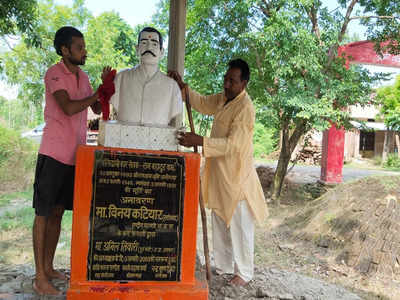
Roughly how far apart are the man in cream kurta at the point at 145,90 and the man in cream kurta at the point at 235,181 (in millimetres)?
379

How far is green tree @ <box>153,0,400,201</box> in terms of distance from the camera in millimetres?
6211

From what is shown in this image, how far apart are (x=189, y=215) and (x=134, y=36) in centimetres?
1230

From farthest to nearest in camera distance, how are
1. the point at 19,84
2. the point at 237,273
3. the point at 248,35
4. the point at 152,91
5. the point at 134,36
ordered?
the point at 134,36
the point at 19,84
the point at 248,35
the point at 237,273
the point at 152,91

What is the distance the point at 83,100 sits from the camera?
2.38 metres

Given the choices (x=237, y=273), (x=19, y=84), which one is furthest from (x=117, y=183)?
(x=19, y=84)

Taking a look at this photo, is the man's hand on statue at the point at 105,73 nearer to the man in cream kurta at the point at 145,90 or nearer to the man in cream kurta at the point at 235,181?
the man in cream kurta at the point at 145,90

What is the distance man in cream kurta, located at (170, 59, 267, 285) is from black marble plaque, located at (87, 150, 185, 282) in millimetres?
701

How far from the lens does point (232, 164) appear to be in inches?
118

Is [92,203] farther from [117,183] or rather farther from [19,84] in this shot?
[19,84]

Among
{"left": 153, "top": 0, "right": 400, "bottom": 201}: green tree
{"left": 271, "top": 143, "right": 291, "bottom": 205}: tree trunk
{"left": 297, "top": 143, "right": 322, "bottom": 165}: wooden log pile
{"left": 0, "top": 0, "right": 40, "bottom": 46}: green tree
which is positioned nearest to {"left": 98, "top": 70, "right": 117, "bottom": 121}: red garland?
{"left": 0, "top": 0, "right": 40, "bottom": 46}: green tree

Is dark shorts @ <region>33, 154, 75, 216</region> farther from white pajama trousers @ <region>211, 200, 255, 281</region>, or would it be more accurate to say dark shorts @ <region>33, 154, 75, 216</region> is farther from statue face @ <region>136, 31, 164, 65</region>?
white pajama trousers @ <region>211, 200, 255, 281</region>

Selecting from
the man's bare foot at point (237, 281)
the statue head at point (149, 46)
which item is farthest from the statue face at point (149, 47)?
the man's bare foot at point (237, 281)

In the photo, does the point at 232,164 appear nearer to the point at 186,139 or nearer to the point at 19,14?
the point at 186,139

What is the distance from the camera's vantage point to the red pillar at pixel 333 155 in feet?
27.8
